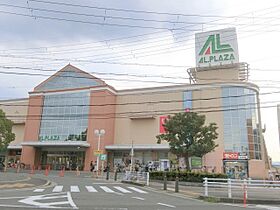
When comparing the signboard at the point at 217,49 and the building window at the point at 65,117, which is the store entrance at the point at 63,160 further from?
the signboard at the point at 217,49

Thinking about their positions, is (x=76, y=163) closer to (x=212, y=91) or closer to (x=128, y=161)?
(x=128, y=161)

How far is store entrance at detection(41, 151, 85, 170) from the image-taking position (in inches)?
1997

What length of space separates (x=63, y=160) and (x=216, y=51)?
29.3 m

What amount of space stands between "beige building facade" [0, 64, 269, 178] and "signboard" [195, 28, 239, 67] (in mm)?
1223

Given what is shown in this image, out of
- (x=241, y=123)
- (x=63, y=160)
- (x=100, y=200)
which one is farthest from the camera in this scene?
(x=63, y=160)

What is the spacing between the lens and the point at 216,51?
49.1 meters

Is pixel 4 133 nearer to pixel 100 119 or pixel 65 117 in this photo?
pixel 65 117

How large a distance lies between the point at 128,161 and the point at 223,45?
22866mm

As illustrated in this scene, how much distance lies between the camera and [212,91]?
47625 mm

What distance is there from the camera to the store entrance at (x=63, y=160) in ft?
166

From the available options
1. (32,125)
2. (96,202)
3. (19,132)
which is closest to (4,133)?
(32,125)

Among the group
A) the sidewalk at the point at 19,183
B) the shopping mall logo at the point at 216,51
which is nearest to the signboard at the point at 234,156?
the shopping mall logo at the point at 216,51

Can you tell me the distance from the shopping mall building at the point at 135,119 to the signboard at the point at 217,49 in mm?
607

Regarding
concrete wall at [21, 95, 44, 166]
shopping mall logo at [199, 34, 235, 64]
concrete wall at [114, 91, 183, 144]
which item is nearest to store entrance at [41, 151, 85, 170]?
concrete wall at [21, 95, 44, 166]
